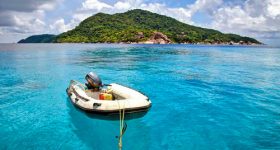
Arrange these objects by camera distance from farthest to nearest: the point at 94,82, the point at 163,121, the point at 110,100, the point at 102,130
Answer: the point at 94,82
the point at 163,121
the point at 110,100
the point at 102,130

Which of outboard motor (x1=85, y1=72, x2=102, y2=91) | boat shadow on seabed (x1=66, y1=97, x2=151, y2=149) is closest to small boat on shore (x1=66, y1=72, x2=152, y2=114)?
outboard motor (x1=85, y1=72, x2=102, y2=91)

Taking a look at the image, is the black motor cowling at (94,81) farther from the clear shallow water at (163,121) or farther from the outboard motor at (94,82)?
the clear shallow water at (163,121)

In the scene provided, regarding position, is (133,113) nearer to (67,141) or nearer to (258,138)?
(67,141)

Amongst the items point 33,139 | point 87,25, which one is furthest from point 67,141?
point 87,25

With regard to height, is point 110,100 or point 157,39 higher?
point 157,39

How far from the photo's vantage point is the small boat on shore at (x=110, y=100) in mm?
10750

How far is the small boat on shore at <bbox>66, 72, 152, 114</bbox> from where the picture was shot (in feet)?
35.3

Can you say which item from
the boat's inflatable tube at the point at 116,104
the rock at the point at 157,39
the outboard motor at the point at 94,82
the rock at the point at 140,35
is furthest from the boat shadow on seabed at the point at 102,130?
the rock at the point at 140,35

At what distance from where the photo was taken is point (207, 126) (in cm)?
1162

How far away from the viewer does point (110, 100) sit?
11406mm

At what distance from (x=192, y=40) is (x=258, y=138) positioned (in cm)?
17281

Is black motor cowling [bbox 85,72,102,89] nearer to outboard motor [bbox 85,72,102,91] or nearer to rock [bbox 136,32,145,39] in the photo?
outboard motor [bbox 85,72,102,91]

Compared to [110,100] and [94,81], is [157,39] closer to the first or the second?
[94,81]

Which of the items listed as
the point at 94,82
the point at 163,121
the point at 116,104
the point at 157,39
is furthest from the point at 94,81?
the point at 157,39
